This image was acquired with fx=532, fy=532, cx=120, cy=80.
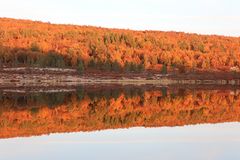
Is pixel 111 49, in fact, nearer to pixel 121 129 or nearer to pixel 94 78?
pixel 94 78

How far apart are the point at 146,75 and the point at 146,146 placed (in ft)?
258

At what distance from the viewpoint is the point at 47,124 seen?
24922 millimetres

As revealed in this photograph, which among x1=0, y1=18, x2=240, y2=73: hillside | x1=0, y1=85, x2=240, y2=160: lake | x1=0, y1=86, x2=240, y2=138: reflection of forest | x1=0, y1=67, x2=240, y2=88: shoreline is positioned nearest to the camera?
x1=0, y1=85, x2=240, y2=160: lake

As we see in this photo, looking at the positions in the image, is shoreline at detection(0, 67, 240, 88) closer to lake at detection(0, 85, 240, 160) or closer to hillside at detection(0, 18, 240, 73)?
hillside at detection(0, 18, 240, 73)

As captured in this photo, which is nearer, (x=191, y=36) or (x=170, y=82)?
(x=170, y=82)

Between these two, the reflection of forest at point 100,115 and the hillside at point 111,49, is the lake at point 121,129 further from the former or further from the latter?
the hillside at point 111,49

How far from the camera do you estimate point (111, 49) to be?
366 feet

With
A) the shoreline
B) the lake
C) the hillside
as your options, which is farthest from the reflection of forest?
the hillside

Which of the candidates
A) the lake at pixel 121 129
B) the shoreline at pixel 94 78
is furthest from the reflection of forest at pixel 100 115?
the shoreline at pixel 94 78

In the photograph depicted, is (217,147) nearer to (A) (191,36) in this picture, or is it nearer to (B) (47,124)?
(B) (47,124)

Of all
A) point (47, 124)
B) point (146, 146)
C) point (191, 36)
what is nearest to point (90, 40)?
point (191, 36)

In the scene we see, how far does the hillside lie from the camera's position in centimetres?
9388

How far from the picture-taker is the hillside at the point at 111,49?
9388 cm

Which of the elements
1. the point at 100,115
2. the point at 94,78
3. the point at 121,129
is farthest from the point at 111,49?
the point at 121,129
